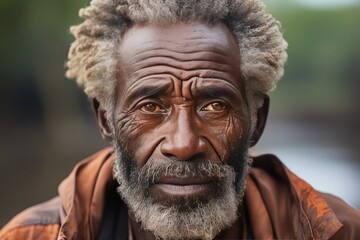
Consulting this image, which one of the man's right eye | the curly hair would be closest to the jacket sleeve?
the curly hair

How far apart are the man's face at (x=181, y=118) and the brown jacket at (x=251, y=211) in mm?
253

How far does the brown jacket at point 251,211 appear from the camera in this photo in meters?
3.32

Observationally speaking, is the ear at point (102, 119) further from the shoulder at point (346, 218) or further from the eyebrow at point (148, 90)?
the shoulder at point (346, 218)

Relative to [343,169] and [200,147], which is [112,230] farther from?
[343,169]

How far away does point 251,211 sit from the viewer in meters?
3.52

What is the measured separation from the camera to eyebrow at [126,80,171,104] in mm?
3156

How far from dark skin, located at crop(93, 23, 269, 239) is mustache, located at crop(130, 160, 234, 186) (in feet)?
0.07

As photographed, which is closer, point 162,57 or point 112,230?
point 162,57

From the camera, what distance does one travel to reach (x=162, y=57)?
320cm

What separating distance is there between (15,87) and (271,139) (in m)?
8.11

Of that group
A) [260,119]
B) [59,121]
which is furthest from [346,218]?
[59,121]

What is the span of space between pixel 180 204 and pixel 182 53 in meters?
0.68

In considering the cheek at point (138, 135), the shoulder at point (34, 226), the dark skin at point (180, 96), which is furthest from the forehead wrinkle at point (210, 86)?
the shoulder at point (34, 226)

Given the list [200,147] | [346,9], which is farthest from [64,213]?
[346,9]
